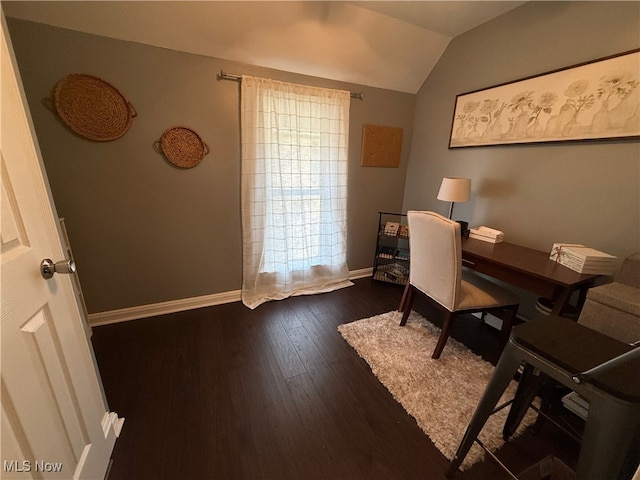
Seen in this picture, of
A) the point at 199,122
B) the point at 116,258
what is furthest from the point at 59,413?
the point at 199,122

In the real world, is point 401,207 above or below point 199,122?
below

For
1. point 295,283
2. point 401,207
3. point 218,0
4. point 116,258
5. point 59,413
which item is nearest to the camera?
point 59,413

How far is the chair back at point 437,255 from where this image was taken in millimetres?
1482

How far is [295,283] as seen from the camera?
→ 2.60m

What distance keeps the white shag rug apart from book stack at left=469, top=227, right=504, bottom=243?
2.73 ft

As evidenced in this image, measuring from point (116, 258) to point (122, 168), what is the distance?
696 millimetres

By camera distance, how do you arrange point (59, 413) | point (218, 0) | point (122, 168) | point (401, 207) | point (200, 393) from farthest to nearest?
1. point (401, 207)
2. point (122, 168)
3. point (218, 0)
4. point (200, 393)
5. point (59, 413)

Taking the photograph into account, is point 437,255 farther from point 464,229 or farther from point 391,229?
point 391,229

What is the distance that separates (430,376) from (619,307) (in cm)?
97

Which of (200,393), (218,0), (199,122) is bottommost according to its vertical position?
(200,393)

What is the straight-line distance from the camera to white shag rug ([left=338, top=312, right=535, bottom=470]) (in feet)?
4.17

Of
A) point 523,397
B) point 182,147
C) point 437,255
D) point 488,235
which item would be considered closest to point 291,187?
Result: point 182,147

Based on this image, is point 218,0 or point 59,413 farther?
point 218,0

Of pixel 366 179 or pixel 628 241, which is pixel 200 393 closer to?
pixel 366 179
